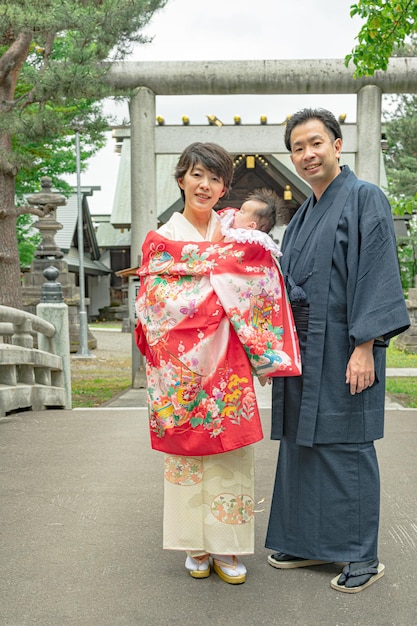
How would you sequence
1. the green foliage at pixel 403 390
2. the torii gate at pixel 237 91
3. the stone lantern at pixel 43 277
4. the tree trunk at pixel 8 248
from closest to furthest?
the green foliage at pixel 403 390
the torii gate at pixel 237 91
the tree trunk at pixel 8 248
the stone lantern at pixel 43 277

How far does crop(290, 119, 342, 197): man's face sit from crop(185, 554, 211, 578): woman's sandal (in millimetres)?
1698

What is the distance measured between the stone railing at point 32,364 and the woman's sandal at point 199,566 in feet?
11.9

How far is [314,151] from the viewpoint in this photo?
2.72 m

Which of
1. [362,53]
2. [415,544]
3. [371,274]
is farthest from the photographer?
[362,53]

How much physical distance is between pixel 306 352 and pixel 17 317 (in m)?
4.15

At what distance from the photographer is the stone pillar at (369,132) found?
851 cm

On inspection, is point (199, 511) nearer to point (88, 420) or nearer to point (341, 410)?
point (341, 410)

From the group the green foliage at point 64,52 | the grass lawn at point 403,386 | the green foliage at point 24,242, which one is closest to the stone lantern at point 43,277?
the green foliage at point 24,242

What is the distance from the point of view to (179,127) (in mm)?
8797

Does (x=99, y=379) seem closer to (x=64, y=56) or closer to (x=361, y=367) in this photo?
(x=64, y=56)

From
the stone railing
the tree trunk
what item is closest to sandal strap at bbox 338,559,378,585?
the stone railing

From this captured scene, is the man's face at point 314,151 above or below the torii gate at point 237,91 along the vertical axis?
below

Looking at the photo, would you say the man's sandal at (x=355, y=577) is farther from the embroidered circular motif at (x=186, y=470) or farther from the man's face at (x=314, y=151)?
the man's face at (x=314, y=151)

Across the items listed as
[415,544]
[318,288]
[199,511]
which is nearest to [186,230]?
[318,288]
